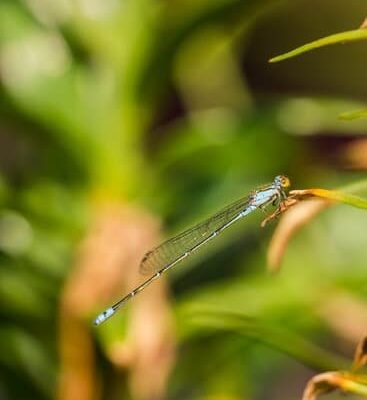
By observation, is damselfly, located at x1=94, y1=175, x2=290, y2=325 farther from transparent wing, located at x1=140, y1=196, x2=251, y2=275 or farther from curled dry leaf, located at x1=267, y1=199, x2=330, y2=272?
curled dry leaf, located at x1=267, y1=199, x2=330, y2=272

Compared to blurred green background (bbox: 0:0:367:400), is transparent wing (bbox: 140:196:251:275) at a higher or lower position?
lower

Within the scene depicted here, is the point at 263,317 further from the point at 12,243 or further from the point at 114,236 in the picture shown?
the point at 12,243

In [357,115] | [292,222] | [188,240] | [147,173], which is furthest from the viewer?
[147,173]

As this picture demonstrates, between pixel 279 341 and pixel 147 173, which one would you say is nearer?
pixel 279 341

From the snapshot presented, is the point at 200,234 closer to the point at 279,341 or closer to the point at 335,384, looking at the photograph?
the point at 279,341

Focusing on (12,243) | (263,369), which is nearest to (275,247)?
(12,243)

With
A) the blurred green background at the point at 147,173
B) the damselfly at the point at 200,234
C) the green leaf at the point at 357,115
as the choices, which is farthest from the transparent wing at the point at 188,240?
the green leaf at the point at 357,115

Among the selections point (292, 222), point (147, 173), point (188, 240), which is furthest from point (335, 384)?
point (147, 173)

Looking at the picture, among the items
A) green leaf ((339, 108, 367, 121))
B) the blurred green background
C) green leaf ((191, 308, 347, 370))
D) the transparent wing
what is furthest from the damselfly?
green leaf ((339, 108, 367, 121))
